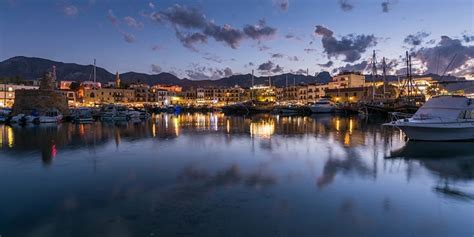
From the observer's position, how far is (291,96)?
380 feet

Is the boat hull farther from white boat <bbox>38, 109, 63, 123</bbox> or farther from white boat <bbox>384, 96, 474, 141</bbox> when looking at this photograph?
white boat <bbox>38, 109, 63, 123</bbox>

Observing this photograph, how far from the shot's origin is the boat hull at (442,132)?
19.4 metres

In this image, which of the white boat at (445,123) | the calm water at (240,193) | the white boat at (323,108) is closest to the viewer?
the calm water at (240,193)

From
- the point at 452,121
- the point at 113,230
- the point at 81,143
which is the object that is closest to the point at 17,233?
the point at 113,230

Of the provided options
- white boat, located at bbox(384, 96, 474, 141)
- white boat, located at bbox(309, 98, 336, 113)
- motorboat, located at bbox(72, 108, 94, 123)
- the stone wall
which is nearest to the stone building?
the stone wall

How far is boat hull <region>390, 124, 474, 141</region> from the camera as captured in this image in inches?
765

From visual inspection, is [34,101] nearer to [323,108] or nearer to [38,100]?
[38,100]

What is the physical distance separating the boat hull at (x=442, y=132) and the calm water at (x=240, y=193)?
227 cm

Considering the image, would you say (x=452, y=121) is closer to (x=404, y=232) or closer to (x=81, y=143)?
(x=404, y=232)

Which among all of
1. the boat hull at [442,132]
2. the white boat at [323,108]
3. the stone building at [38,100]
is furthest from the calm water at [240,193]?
the white boat at [323,108]

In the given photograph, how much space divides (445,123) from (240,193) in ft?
51.6

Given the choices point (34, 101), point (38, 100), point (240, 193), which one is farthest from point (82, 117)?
point (240, 193)

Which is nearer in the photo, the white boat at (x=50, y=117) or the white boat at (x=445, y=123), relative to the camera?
the white boat at (x=445, y=123)

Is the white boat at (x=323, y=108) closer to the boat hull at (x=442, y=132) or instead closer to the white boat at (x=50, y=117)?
the white boat at (x=50, y=117)
